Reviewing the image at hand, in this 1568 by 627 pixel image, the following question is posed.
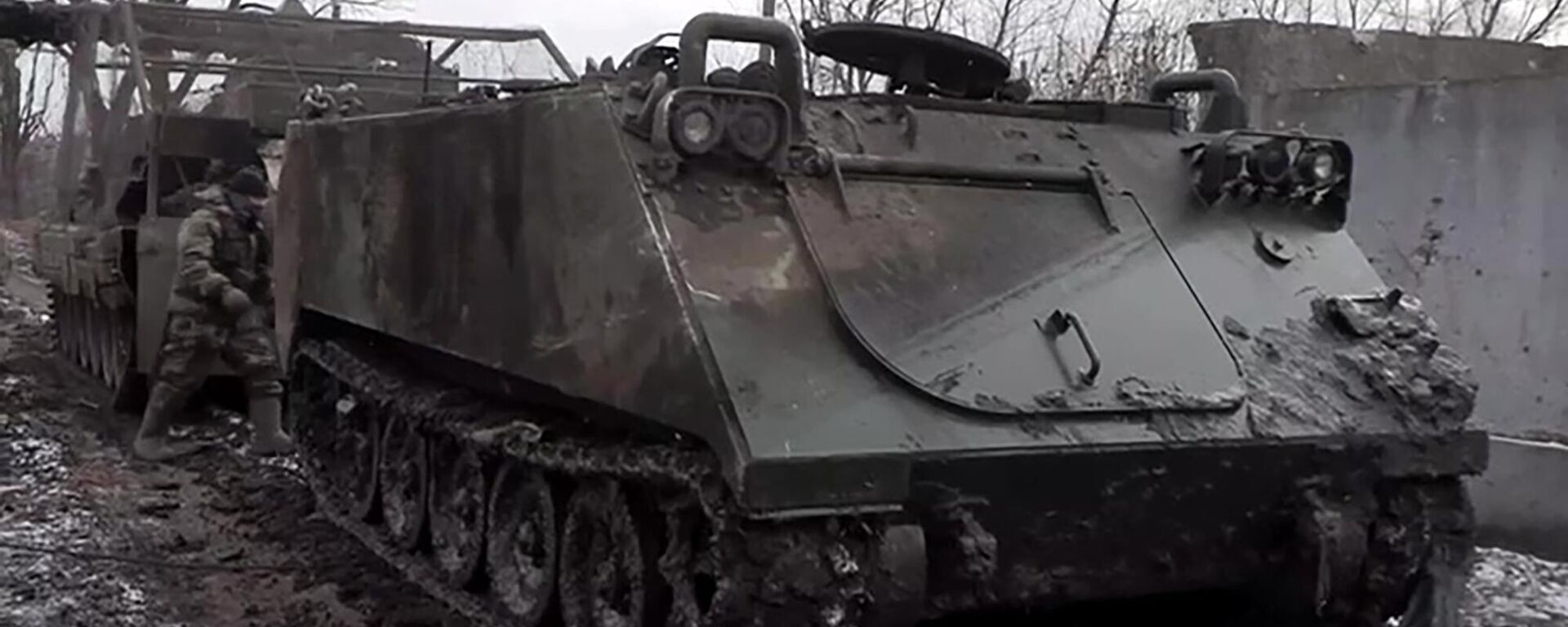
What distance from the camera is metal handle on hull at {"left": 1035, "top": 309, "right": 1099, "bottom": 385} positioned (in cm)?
385

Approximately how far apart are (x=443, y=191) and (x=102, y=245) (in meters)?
5.26

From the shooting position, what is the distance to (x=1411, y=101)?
8648 millimetres

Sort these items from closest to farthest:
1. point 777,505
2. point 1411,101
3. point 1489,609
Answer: point 777,505
point 1489,609
point 1411,101

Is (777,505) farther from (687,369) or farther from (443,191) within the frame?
(443,191)

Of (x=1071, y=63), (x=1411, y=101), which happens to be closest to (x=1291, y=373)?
(x=1411, y=101)

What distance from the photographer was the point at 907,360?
3723mm

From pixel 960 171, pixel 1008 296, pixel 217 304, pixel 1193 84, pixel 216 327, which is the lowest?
pixel 216 327

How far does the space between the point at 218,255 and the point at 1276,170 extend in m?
5.36

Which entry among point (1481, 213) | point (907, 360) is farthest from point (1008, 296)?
point (1481, 213)

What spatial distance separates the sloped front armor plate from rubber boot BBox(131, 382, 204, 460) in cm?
501

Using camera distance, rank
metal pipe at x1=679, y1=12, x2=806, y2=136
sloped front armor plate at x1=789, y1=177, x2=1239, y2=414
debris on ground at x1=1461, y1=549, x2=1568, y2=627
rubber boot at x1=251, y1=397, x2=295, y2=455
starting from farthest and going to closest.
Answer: rubber boot at x1=251, y1=397, x2=295, y2=455 → debris on ground at x1=1461, y1=549, x2=1568, y2=627 → metal pipe at x1=679, y1=12, x2=806, y2=136 → sloped front armor plate at x1=789, y1=177, x2=1239, y2=414

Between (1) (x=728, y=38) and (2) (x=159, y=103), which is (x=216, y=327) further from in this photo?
(1) (x=728, y=38)

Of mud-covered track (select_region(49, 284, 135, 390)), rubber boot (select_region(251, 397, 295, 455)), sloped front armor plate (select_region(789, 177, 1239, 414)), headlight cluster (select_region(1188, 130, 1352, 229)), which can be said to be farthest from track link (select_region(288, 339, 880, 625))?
mud-covered track (select_region(49, 284, 135, 390))

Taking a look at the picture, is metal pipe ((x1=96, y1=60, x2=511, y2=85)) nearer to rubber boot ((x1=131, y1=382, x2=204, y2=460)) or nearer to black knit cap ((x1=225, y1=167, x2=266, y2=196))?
black knit cap ((x1=225, y1=167, x2=266, y2=196))
